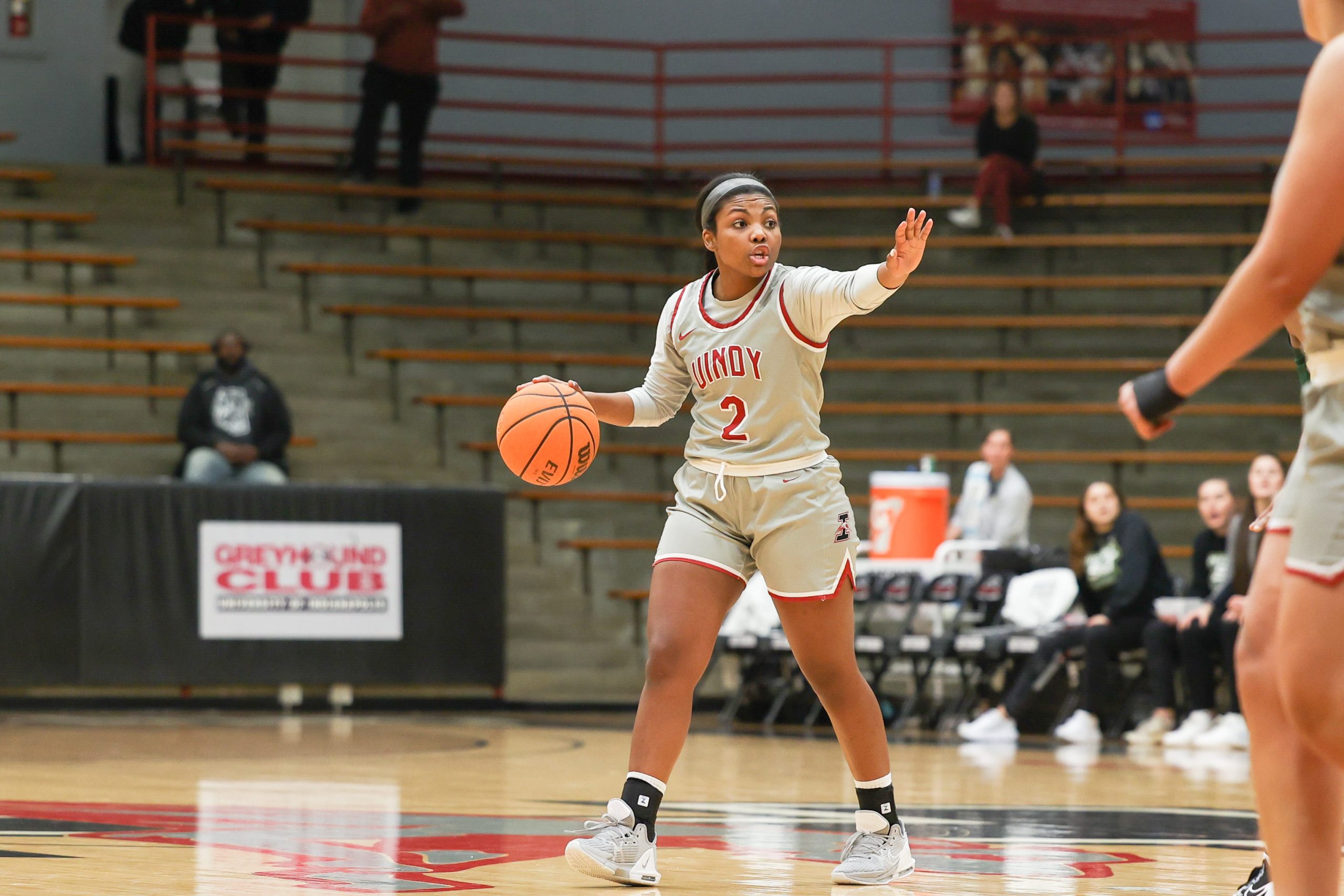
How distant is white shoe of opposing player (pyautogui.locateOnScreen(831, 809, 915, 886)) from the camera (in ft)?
13.2

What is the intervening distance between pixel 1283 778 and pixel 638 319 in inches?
465

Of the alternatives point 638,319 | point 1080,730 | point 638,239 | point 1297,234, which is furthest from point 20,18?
point 1297,234

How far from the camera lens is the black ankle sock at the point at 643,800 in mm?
4008

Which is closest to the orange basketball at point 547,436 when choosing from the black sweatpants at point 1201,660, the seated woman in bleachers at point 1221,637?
the seated woman in bleachers at point 1221,637

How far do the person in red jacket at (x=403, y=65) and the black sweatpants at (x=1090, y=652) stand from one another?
7.50 m

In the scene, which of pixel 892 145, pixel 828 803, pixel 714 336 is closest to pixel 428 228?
pixel 892 145

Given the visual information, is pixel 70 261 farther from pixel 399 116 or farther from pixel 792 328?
pixel 792 328

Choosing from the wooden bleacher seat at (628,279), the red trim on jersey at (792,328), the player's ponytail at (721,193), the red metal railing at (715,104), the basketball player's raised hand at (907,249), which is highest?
the red metal railing at (715,104)

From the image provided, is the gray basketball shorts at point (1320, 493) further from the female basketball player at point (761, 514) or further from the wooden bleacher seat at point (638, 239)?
the wooden bleacher seat at point (638, 239)

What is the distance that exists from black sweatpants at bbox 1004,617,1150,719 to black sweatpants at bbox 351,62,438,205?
7509 mm

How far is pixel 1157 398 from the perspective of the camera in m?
2.36

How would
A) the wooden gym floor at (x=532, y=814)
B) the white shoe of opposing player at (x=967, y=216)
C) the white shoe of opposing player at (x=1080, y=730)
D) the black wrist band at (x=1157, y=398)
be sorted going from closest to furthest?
the black wrist band at (x=1157, y=398), the wooden gym floor at (x=532, y=814), the white shoe of opposing player at (x=1080, y=730), the white shoe of opposing player at (x=967, y=216)

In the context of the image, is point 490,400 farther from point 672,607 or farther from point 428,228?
point 672,607

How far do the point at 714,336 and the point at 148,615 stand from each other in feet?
23.5
